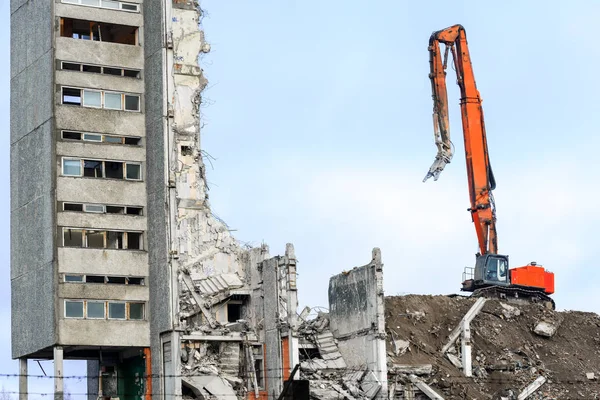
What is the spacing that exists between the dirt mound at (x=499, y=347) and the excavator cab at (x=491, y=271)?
4.05 feet

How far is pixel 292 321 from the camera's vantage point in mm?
56406

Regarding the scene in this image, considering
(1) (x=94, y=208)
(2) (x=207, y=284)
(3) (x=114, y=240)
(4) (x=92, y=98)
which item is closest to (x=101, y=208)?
(1) (x=94, y=208)

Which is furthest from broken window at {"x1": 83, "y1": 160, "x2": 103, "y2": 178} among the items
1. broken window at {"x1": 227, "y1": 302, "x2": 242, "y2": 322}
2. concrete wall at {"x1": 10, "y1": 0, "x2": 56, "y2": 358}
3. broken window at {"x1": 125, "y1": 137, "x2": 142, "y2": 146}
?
broken window at {"x1": 227, "y1": 302, "x2": 242, "y2": 322}

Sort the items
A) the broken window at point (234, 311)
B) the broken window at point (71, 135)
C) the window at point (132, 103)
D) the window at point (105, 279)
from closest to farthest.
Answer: the window at point (105, 279) < the broken window at point (71, 135) < the window at point (132, 103) < the broken window at point (234, 311)

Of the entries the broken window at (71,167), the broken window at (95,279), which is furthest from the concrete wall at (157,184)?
the broken window at (71,167)

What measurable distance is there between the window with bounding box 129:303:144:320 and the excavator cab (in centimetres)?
2142

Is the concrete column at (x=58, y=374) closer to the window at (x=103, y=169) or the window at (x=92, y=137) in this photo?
the window at (x=103, y=169)

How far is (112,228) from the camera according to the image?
53688mm

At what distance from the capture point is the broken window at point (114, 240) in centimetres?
5381

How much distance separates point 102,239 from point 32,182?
3633 mm

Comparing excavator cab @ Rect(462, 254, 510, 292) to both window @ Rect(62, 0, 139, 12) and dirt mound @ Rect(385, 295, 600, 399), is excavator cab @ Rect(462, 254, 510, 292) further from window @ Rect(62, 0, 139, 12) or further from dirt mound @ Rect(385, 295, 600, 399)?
window @ Rect(62, 0, 139, 12)

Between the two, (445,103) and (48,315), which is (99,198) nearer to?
(48,315)

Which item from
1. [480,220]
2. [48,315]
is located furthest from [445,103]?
[48,315]

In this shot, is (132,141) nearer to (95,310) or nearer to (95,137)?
(95,137)
